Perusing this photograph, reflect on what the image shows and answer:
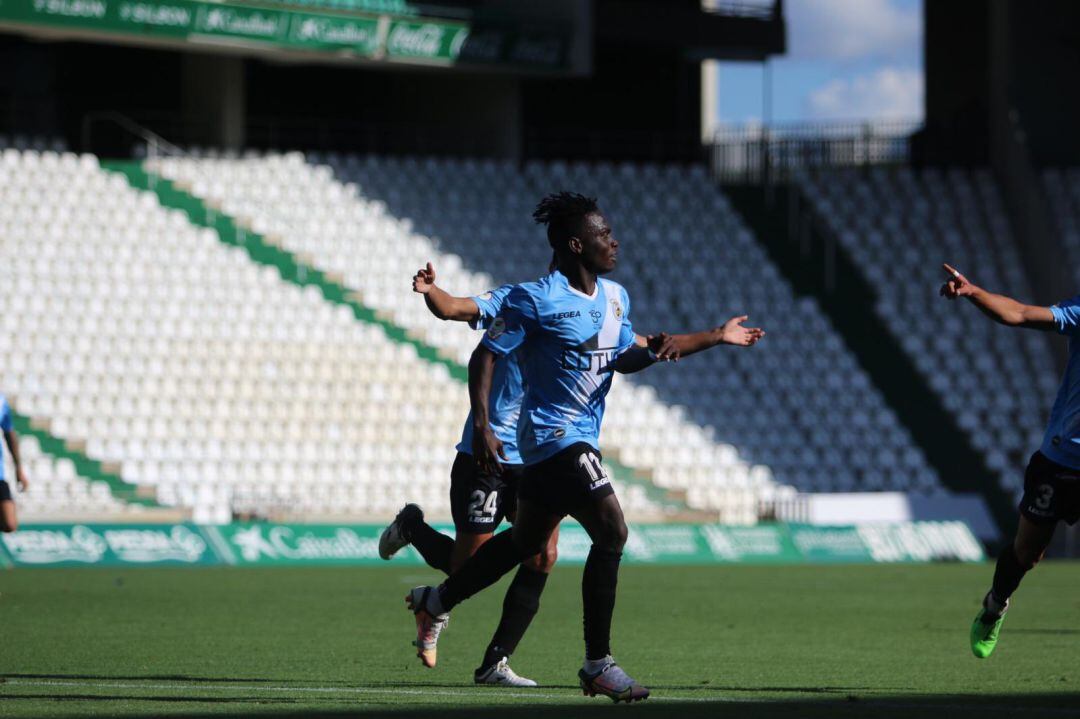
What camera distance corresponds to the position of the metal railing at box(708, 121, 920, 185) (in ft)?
127

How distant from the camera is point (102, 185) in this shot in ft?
103

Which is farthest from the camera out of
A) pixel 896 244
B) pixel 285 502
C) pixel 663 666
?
pixel 896 244

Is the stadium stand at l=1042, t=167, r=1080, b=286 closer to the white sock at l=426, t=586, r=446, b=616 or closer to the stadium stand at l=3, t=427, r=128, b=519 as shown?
the stadium stand at l=3, t=427, r=128, b=519

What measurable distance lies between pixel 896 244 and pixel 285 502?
15089mm

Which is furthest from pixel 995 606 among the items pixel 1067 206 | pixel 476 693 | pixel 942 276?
pixel 1067 206

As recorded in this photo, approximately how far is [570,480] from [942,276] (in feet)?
93.9

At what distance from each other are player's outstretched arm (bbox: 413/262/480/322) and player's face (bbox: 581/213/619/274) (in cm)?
78

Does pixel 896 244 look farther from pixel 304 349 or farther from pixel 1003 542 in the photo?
pixel 304 349

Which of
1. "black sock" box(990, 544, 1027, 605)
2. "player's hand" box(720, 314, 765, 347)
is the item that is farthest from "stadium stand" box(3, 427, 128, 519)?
"player's hand" box(720, 314, 765, 347)

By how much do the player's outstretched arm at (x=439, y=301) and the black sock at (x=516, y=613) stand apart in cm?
140

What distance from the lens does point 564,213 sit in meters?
9.39

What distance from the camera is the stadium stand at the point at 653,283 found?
31.9 metres

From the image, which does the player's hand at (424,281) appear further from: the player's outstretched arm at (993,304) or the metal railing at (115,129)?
the metal railing at (115,129)

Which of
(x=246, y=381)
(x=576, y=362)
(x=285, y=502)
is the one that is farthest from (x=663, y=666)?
(x=246, y=381)
